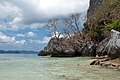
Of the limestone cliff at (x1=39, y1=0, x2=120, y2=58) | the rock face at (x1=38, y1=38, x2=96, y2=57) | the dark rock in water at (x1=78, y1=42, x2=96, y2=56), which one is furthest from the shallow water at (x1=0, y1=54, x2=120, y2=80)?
the rock face at (x1=38, y1=38, x2=96, y2=57)

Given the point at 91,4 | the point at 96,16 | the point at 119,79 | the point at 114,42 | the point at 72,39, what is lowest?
the point at 119,79

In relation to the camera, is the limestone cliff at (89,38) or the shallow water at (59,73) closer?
the shallow water at (59,73)

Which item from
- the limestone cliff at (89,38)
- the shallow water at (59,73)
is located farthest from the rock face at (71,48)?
the shallow water at (59,73)

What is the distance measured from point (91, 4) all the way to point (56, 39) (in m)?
30.0

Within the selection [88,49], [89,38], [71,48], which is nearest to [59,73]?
[88,49]

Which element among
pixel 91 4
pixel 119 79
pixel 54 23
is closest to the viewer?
pixel 119 79

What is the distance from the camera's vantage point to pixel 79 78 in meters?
18.7

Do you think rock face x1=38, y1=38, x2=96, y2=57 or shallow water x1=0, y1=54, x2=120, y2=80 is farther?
rock face x1=38, y1=38, x2=96, y2=57

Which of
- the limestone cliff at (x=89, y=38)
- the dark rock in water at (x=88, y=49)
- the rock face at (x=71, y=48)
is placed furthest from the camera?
the rock face at (x=71, y=48)

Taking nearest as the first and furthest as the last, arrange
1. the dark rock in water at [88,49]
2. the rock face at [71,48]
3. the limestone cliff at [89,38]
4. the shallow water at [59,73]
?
the shallow water at [59,73] < the limestone cliff at [89,38] < the dark rock in water at [88,49] < the rock face at [71,48]

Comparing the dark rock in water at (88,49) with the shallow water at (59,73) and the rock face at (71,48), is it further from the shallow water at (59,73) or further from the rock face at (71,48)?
the shallow water at (59,73)

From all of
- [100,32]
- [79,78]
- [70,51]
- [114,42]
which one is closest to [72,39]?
[70,51]

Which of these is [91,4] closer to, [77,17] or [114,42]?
[77,17]

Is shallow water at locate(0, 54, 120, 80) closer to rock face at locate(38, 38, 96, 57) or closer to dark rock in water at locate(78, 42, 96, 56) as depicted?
dark rock in water at locate(78, 42, 96, 56)
